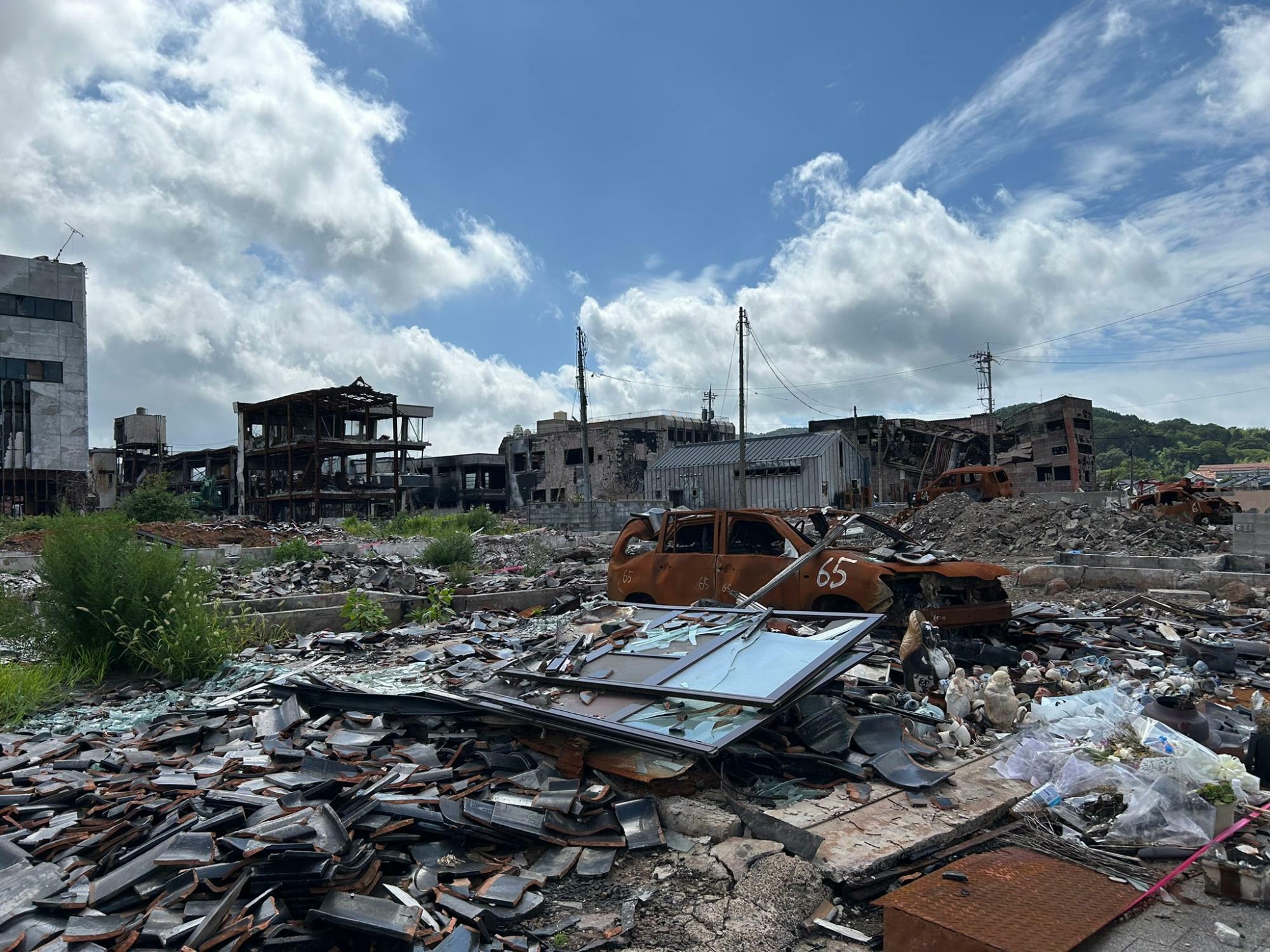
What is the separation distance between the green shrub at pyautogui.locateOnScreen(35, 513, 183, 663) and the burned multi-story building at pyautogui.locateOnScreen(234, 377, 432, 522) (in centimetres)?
2858

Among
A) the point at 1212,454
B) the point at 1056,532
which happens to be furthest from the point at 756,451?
the point at 1212,454

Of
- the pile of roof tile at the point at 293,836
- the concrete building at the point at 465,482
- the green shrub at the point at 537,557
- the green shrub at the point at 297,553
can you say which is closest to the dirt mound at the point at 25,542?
the green shrub at the point at 297,553

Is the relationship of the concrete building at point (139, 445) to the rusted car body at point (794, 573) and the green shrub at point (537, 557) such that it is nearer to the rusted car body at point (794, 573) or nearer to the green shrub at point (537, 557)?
the green shrub at point (537, 557)

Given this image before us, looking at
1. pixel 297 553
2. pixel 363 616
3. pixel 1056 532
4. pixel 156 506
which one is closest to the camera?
pixel 363 616

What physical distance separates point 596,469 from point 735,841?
1855 inches

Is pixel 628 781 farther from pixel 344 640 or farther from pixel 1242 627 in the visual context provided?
pixel 1242 627

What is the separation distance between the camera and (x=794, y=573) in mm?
7750

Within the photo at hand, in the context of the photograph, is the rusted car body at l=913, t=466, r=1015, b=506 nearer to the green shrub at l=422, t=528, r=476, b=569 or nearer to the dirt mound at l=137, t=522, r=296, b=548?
the green shrub at l=422, t=528, r=476, b=569

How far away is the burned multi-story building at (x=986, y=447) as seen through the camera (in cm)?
4550

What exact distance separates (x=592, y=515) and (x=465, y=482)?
29768mm

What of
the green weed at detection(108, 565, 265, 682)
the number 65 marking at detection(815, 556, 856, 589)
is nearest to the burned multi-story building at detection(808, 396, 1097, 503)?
the number 65 marking at detection(815, 556, 856, 589)

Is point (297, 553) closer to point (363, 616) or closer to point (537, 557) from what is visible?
point (537, 557)

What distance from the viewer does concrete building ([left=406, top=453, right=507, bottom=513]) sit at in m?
54.9

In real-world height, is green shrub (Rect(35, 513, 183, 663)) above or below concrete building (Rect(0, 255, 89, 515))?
below
